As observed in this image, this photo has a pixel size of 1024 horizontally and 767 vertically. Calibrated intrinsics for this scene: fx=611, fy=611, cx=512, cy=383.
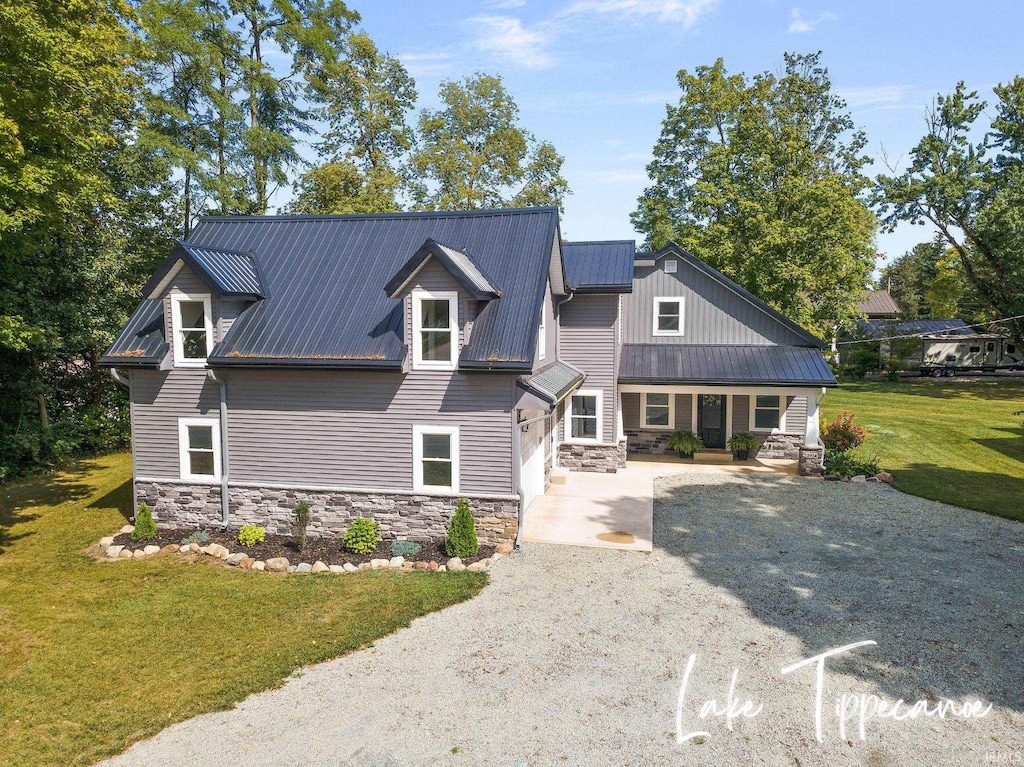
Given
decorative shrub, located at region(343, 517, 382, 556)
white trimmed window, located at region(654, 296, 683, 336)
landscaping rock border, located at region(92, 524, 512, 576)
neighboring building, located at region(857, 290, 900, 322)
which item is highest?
neighboring building, located at region(857, 290, 900, 322)

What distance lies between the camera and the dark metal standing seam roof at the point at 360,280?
507 inches

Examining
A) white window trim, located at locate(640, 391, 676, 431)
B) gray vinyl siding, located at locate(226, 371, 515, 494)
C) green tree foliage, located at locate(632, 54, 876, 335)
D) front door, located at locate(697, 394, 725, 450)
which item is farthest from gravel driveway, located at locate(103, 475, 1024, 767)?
green tree foliage, located at locate(632, 54, 876, 335)

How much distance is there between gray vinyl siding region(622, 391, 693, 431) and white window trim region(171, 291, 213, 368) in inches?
514

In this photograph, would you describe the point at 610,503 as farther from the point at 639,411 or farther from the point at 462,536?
the point at 639,411

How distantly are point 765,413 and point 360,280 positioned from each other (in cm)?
1408

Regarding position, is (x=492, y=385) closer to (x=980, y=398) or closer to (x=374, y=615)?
(x=374, y=615)

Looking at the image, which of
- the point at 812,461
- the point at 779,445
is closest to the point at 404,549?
the point at 812,461

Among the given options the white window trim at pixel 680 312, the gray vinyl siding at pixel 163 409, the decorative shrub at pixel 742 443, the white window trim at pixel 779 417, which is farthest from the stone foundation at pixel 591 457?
the gray vinyl siding at pixel 163 409

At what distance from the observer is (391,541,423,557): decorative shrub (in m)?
12.5

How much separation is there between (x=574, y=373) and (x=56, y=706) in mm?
13096

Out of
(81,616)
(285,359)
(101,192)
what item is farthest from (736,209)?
(81,616)

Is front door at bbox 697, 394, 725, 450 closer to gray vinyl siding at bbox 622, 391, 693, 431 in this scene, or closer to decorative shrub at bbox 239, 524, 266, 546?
gray vinyl siding at bbox 622, 391, 693, 431

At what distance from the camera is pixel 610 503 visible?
51.2 feet

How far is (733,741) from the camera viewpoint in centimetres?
686
